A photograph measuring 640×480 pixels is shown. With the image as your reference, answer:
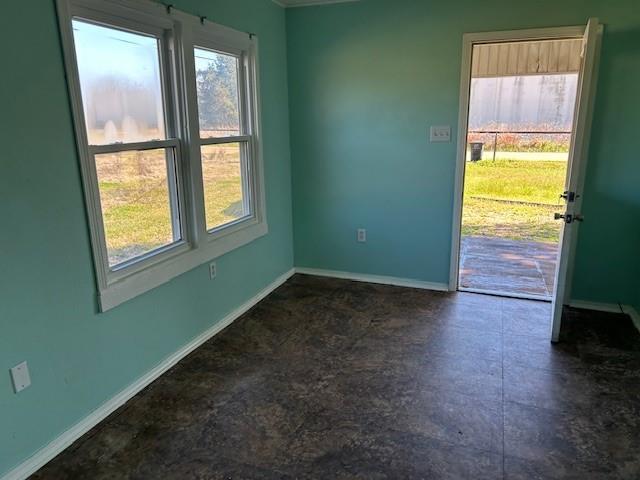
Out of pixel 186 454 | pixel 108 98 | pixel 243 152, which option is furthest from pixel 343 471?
pixel 243 152

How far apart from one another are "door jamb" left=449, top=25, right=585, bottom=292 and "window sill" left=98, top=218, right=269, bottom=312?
1606mm

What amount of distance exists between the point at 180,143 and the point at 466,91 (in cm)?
217

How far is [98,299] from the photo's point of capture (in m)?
2.15

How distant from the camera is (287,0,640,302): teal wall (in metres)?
3.13

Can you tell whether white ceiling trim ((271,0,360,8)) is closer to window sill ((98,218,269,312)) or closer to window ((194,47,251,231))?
window ((194,47,251,231))

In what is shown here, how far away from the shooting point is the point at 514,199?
23.7 feet

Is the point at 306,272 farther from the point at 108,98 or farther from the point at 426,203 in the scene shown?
the point at 108,98

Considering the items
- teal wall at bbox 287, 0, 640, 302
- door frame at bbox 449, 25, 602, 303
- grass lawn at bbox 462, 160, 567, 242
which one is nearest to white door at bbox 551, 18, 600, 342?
door frame at bbox 449, 25, 602, 303

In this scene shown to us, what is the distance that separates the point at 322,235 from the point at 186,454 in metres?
2.50

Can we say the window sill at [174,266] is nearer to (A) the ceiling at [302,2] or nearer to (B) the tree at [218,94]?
(B) the tree at [218,94]

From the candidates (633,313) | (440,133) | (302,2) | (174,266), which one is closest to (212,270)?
(174,266)

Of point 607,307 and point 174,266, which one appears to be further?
point 607,307

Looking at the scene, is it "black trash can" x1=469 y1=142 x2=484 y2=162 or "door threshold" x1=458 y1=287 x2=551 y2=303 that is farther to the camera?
"black trash can" x1=469 y1=142 x2=484 y2=162

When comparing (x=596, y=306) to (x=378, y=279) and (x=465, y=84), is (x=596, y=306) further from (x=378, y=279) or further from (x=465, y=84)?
(x=465, y=84)
